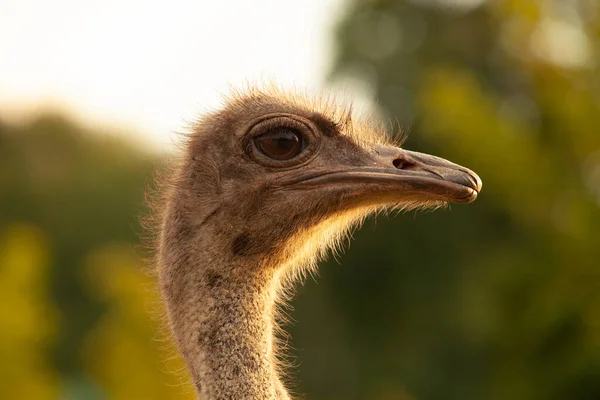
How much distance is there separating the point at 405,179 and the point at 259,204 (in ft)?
1.82

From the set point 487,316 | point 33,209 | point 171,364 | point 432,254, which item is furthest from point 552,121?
point 33,209

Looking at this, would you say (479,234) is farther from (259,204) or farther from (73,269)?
(259,204)

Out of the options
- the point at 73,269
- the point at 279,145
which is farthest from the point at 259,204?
the point at 73,269

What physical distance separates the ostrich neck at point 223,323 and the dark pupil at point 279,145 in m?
0.42

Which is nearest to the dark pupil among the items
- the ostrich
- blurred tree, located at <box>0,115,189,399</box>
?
the ostrich

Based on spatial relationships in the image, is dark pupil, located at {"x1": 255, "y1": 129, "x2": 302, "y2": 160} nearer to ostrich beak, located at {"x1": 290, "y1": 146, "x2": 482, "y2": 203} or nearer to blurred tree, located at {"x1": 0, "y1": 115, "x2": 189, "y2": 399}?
ostrich beak, located at {"x1": 290, "y1": 146, "x2": 482, "y2": 203}

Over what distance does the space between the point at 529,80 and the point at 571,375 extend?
13.1 ft

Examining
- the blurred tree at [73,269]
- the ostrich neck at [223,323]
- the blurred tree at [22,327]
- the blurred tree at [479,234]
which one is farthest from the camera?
the blurred tree at [22,327]

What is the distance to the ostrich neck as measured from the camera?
367 cm

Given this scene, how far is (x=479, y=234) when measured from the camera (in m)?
23.0

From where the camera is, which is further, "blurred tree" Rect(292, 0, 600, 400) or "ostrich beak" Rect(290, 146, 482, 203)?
"blurred tree" Rect(292, 0, 600, 400)

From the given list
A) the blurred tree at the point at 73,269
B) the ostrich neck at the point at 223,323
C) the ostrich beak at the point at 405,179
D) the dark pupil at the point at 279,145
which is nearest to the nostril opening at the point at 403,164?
the ostrich beak at the point at 405,179

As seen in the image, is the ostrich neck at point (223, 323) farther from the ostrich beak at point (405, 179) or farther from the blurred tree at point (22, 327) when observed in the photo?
the blurred tree at point (22, 327)

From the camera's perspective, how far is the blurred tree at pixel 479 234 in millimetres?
12172
